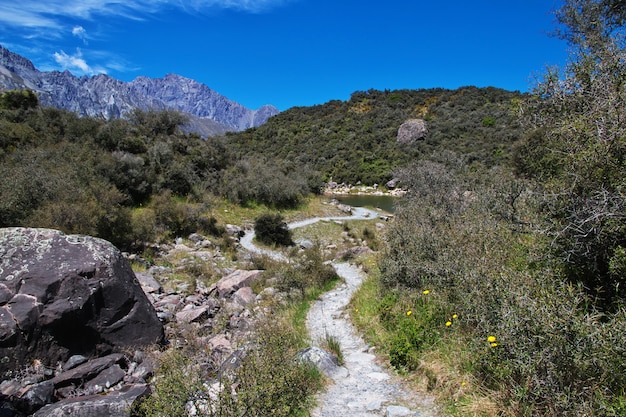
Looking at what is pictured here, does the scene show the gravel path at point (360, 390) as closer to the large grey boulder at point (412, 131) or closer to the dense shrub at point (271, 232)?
the dense shrub at point (271, 232)

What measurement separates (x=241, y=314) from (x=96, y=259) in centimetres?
318

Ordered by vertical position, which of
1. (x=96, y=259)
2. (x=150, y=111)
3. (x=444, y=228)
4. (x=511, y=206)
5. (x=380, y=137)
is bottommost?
(x=96, y=259)

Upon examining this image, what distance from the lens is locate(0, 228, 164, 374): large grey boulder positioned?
16.1 ft

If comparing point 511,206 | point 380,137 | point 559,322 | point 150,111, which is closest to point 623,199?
point 559,322

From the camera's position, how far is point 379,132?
6569 centimetres

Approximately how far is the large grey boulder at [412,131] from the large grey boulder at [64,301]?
57.4 metres

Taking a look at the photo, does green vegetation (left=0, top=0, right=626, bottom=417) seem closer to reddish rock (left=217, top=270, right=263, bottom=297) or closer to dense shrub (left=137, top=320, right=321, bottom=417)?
dense shrub (left=137, top=320, right=321, bottom=417)

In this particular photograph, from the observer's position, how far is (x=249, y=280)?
988 cm

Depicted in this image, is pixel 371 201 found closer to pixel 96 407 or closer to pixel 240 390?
pixel 96 407

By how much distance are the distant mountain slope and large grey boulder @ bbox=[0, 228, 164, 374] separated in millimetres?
32249

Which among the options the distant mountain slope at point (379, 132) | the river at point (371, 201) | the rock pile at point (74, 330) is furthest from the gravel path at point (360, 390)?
the distant mountain slope at point (379, 132)

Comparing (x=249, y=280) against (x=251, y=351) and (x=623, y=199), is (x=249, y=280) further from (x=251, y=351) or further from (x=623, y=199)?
(x=623, y=199)

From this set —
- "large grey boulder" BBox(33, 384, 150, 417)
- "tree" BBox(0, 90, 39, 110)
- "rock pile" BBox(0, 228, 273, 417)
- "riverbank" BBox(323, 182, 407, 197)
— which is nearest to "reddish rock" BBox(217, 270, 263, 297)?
"rock pile" BBox(0, 228, 273, 417)

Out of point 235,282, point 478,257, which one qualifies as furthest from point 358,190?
point 478,257
